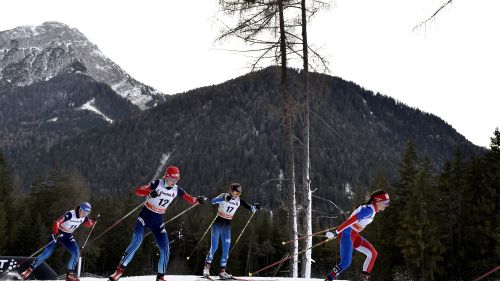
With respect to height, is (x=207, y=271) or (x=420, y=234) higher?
(x=207, y=271)

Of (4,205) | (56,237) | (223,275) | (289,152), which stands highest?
(289,152)

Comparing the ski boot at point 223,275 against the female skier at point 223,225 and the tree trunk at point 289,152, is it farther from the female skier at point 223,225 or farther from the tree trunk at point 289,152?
the tree trunk at point 289,152

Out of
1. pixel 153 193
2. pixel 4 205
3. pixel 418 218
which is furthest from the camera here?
pixel 4 205

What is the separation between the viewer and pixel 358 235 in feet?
32.6

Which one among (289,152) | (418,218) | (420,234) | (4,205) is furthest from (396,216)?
(4,205)

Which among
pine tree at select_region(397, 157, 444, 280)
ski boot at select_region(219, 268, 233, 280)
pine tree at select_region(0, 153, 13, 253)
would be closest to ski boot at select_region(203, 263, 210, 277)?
ski boot at select_region(219, 268, 233, 280)

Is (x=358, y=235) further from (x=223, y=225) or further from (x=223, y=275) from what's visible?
(x=223, y=275)

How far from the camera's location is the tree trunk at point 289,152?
1456 cm

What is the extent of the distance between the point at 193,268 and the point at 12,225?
3065 cm

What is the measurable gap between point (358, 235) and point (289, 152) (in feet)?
18.0

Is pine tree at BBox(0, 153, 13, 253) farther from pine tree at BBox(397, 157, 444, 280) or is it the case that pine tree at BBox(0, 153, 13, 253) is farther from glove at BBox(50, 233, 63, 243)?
glove at BBox(50, 233, 63, 243)

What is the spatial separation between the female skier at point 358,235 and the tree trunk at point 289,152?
4539 mm

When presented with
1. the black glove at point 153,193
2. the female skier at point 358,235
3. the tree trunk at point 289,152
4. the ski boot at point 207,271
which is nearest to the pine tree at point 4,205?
the tree trunk at point 289,152

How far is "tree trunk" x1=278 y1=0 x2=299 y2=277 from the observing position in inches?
573
